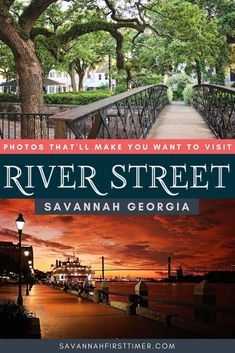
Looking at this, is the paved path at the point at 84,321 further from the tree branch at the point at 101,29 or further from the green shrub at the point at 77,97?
the tree branch at the point at 101,29

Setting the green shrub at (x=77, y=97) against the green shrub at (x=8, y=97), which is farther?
the green shrub at (x=8, y=97)

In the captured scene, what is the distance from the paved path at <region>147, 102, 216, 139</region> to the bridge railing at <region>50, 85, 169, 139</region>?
0.19 feet

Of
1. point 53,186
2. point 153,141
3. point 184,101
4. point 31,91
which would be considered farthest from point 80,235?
point 184,101

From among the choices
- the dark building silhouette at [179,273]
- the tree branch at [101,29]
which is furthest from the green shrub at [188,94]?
the dark building silhouette at [179,273]

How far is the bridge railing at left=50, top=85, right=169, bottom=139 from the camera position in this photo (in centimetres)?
439

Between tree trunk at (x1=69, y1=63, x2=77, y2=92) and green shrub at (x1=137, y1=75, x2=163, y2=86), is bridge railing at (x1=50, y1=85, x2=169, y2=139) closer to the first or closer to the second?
green shrub at (x1=137, y1=75, x2=163, y2=86)

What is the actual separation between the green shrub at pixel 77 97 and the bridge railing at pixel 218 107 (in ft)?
1.94

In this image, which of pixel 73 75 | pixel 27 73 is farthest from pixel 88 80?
pixel 27 73

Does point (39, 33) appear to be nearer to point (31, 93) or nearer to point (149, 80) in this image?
point (31, 93)

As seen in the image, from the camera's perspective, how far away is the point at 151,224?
15.5 feet

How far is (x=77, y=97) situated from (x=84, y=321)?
4.57 feet

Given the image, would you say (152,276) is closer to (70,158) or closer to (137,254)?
(137,254)

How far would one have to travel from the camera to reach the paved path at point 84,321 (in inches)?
174

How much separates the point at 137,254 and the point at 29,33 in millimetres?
1904
